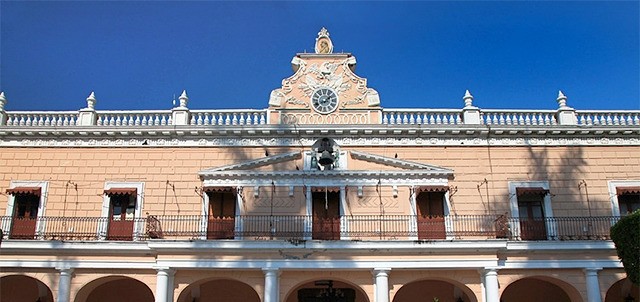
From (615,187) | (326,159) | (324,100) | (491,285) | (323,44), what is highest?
(323,44)

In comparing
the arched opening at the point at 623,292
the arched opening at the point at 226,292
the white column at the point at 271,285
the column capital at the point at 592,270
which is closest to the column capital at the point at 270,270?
the white column at the point at 271,285

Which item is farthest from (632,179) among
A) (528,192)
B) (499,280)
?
(499,280)

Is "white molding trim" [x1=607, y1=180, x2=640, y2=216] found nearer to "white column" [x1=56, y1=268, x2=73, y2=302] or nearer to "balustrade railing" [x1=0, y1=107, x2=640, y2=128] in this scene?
"balustrade railing" [x1=0, y1=107, x2=640, y2=128]

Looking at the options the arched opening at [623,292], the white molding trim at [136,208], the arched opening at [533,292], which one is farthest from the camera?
the arched opening at [533,292]

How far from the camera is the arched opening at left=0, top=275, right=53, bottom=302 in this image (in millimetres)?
20484

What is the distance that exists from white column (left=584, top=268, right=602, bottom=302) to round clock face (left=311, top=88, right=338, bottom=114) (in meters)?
9.30

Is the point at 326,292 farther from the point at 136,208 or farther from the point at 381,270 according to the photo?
the point at 136,208

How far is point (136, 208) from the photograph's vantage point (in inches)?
824

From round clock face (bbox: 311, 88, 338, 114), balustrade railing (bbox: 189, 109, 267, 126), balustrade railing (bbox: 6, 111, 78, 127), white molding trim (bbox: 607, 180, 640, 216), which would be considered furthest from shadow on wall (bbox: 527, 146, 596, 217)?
balustrade railing (bbox: 6, 111, 78, 127)

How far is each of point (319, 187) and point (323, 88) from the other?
348 cm

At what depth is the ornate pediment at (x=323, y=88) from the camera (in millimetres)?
21969

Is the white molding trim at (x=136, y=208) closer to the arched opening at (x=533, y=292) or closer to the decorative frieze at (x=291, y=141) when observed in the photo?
the decorative frieze at (x=291, y=141)

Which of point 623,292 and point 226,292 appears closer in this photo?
point 623,292

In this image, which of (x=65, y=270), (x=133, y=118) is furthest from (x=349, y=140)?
(x=65, y=270)
